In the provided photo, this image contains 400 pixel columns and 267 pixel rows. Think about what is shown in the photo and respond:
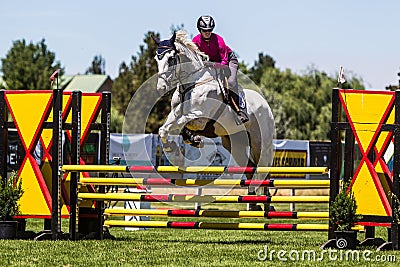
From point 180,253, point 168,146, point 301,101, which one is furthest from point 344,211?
point 301,101

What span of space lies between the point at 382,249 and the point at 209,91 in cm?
287

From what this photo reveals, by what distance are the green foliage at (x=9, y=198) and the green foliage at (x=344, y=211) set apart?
12.9 feet

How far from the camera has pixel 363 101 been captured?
9.67m

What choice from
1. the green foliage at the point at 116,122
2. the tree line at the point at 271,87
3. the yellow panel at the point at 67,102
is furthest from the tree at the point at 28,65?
the yellow panel at the point at 67,102

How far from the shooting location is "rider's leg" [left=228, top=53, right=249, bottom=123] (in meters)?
10.5

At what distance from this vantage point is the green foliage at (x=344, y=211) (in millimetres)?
9391

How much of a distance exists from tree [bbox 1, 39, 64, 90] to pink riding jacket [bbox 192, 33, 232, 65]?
5173 centimetres

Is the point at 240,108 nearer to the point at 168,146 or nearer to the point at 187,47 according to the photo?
the point at 187,47

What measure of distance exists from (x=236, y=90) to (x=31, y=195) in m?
2.97

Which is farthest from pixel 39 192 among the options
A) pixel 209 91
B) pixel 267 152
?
pixel 267 152

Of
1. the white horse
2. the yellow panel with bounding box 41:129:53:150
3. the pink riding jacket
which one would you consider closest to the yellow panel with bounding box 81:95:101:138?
the yellow panel with bounding box 41:129:53:150

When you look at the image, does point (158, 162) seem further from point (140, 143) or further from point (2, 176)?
point (2, 176)

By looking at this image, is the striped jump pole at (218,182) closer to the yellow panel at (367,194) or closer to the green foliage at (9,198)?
the yellow panel at (367,194)

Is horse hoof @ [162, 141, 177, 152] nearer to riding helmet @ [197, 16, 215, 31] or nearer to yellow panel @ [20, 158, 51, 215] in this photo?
riding helmet @ [197, 16, 215, 31]
